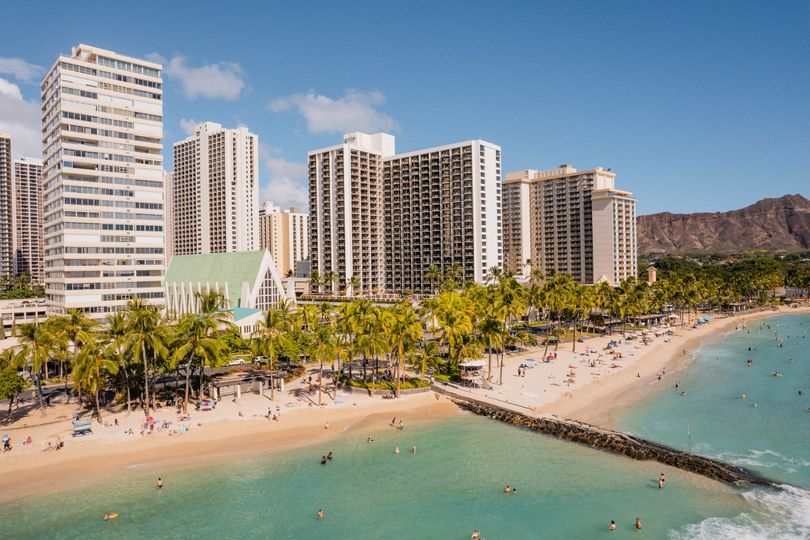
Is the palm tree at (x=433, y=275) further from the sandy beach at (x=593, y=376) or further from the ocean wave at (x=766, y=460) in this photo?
the ocean wave at (x=766, y=460)

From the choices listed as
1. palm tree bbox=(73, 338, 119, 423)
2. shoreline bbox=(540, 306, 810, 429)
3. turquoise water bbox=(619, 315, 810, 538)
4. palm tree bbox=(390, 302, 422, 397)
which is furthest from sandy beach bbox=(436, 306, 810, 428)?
palm tree bbox=(73, 338, 119, 423)

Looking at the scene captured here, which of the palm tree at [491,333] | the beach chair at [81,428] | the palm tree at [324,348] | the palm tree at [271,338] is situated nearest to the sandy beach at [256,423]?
the beach chair at [81,428]

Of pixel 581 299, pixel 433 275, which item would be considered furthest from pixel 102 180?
pixel 433 275

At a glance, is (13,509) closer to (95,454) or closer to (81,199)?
(95,454)

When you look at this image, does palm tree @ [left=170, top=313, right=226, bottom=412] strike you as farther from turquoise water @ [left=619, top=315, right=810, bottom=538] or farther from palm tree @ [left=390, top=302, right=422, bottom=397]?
turquoise water @ [left=619, top=315, right=810, bottom=538]

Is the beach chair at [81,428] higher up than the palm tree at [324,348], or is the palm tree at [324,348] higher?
the palm tree at [324,348]
